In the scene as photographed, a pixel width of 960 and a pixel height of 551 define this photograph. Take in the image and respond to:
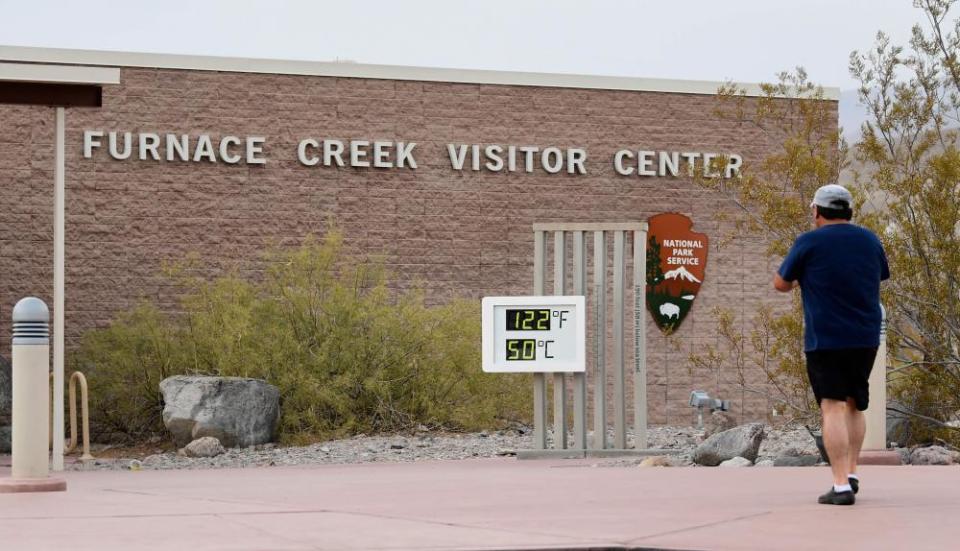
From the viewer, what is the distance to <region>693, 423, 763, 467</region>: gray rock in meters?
13.8

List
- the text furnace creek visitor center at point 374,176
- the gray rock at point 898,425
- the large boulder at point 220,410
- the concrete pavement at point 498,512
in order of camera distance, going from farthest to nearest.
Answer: the text furnace creek visitor center at point 374,176 < the large boulder at point 220,410 < the gray rock at point 898,425 < the concrete pavement at point 498,512

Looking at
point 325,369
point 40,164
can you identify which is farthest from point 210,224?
point 325,369

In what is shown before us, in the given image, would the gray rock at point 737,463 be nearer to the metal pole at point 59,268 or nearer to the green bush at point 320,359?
the green bush at point 320,359

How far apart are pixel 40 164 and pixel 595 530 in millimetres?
17044

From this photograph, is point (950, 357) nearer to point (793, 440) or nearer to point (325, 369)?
point (793, 440)

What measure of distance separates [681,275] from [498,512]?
17.3m

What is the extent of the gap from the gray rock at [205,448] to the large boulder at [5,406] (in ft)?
9.09

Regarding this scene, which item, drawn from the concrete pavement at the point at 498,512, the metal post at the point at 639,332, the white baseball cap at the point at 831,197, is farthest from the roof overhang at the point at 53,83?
the white baseball cap at the point at 831,197

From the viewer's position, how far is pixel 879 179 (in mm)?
16234

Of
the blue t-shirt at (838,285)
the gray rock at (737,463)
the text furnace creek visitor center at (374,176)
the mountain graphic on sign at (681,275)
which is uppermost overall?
the text furnace creek visitor center at (374,176)

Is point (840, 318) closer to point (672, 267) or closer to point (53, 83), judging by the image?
point (53, 83)

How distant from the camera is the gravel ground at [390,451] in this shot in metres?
16.1

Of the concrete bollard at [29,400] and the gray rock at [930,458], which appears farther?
the gray rock at [930,458]

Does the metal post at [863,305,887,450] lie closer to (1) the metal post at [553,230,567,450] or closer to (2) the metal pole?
(1) the metal post at [553,230,567,450]
